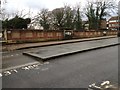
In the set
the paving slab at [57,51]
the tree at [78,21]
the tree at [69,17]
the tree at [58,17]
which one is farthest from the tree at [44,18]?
the paving slab at [57,51]

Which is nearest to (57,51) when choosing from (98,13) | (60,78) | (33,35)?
Result: (60,78)

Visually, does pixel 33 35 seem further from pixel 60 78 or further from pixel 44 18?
pixel 44 18

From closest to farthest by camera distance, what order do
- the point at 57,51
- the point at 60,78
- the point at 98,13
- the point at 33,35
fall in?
the point at 60,78, the point at 57,51, the point at 33,35, the point at 98,13

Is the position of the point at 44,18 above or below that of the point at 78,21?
above

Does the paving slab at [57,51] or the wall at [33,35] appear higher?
the wall at [33,35]

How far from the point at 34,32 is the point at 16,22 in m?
9.64

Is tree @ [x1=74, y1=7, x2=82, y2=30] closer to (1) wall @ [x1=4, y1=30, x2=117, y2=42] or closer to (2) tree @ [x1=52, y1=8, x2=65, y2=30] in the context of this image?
(2) tree @ [x1=52, y1=8, x2=65, y2=30]

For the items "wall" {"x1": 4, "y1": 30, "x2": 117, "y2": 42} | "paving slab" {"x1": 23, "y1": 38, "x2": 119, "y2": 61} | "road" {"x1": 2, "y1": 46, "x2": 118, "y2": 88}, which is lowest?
"road" {"x1": 2, "y1": 46, "x2": 118, "y2": 88}

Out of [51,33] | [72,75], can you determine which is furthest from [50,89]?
[51,33]

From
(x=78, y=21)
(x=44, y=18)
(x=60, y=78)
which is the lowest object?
(x=60, y=78)

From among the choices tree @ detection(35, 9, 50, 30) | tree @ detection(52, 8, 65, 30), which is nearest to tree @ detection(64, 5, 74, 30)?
tree @ detection(52, 8, 65, 30)

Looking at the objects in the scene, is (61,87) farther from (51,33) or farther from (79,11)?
(79,11)

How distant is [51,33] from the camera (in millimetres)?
25578

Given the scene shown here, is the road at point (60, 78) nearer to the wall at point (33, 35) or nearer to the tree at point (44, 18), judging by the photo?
the wall at point (33, 35)
